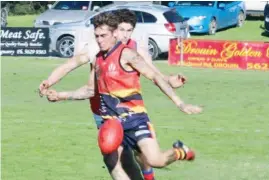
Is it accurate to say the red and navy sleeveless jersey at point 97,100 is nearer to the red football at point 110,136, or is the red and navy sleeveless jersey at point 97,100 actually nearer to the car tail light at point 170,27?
the red football at point 110,136

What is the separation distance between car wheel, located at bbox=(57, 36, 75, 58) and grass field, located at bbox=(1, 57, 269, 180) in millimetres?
5067

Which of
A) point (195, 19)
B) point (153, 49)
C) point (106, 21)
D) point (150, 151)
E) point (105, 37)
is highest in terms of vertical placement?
point (106, 21)

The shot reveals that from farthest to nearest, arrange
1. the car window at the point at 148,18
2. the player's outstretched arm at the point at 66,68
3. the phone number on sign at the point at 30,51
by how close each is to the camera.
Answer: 1. the car window at the point at 148,18
2. the phone number on sign at the point at 30,51
3. the player's outstretched arm at the point at 66,68

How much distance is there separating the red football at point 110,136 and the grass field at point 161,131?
1730 mm

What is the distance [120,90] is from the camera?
8523 mm

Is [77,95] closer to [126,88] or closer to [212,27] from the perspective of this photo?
[126,88]

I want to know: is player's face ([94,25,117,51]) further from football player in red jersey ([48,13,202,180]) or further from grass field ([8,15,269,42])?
grass field ([8,15,269,42])

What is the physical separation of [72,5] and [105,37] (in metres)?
23.0

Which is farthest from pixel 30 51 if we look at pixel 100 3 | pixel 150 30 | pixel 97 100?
pixel 97 100

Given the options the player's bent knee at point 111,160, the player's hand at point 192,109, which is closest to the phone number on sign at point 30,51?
the player's bent knee at point 111,160

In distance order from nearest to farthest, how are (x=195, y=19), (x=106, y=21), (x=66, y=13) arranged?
1. (x=106, y=21)
2. (x=66, y=13)
3. (x=195, y=19)

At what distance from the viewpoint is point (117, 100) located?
28.1ft

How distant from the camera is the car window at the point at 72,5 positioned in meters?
31.0

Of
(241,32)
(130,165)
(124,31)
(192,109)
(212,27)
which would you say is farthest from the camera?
(241,32)
